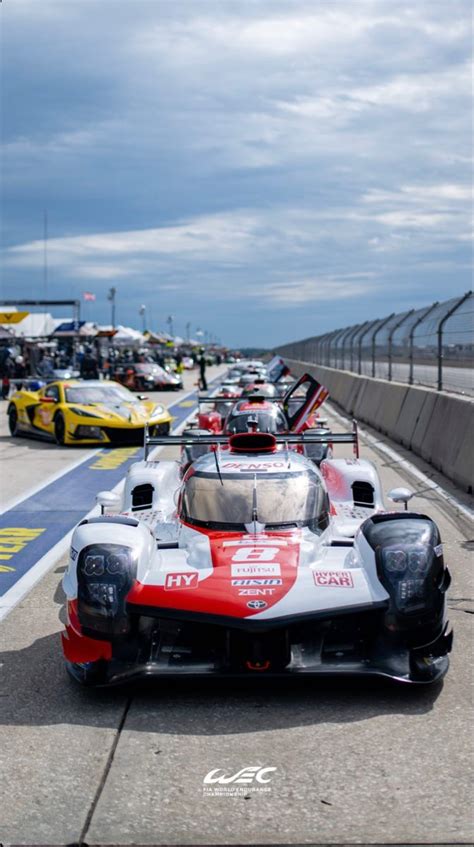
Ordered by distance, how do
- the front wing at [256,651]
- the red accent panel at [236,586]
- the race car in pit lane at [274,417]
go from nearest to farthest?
1. the front wing at [256,651]
2. the red accent panel at [236,586]
3. the race car in pit lane at [274,417]

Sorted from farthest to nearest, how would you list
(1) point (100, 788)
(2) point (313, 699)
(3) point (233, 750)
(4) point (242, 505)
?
(4) point (242, 505) → (2) point (313, 699) → (3) point (233, 750) → (1) point (100, 788)

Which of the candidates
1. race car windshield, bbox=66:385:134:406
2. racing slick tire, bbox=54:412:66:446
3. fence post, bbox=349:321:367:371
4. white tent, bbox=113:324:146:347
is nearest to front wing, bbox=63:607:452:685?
racing slick tire, bbox=54:412:66:446

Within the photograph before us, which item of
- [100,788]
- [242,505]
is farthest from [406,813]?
[242,505]

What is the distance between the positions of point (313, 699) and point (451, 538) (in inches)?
186

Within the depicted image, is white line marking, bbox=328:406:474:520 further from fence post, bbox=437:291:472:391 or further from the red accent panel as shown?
the red accent panel

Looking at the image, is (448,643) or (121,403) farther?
(121,403)

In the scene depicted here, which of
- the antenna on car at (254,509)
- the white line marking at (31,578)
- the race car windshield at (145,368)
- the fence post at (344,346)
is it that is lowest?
the white line marking at (31,578)

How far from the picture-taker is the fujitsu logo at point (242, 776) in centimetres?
439

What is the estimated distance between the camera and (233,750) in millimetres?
4746

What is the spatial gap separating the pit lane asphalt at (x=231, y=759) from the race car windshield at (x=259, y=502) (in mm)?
1331

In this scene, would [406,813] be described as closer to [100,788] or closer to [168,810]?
[168,810]

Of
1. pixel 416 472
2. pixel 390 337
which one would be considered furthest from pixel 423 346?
pixel 416 472

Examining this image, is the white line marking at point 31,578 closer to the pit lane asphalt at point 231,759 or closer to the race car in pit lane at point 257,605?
the pit lane asphalt at point 231,759

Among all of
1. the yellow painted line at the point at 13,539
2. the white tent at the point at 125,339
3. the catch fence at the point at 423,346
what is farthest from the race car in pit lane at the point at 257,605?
the white tent at the point at 125,339
